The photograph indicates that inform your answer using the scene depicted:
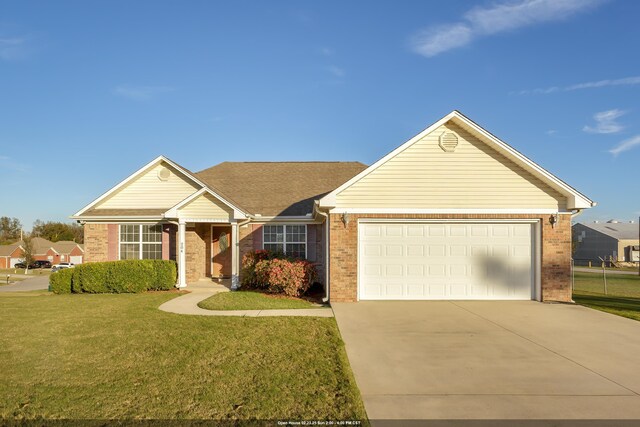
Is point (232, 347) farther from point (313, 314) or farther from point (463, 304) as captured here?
point (463, 304)

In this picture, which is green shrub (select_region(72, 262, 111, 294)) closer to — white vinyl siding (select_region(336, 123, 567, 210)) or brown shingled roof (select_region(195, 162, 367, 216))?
brown shingled roof (select_region(195, 162, 367, 216))

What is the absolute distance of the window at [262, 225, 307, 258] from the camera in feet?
54.0

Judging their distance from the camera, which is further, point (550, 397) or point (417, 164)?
point (417, 164)

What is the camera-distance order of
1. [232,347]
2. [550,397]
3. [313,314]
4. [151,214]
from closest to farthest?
[550,397] → [232,347] → [313,314] → [151,214]

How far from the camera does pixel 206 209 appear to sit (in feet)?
50.2

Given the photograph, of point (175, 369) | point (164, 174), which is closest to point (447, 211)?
point (175, 369)

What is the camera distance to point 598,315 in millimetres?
10258

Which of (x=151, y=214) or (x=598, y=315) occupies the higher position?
(x=151, y=214)

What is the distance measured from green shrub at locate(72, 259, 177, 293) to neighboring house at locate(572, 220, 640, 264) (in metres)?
59.9

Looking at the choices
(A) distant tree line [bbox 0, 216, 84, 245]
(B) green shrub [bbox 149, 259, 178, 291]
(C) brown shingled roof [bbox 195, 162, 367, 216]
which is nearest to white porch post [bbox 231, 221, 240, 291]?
(C) brown shingled roof [bbox 195, 162, 367, 216]

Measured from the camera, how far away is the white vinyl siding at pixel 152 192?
1705cm

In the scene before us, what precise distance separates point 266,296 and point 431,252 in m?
5.44

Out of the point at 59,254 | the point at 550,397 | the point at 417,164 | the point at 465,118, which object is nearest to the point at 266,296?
the point at 417,164

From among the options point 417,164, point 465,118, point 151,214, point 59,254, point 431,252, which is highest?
point 465,118
